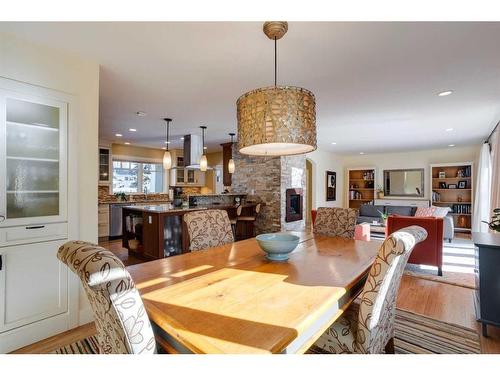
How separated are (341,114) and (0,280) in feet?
14.0

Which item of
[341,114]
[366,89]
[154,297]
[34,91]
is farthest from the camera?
[341,114]

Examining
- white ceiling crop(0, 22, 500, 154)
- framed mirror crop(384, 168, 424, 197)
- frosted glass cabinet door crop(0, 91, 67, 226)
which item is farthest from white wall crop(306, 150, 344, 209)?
frosted glass cabinet door crop(0, 91, 67, 226)

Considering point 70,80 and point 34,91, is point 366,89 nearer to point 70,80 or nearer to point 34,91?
point 70,80

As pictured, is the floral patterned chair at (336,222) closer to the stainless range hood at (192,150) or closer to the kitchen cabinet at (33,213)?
the kitchen cabinet at (33,213)

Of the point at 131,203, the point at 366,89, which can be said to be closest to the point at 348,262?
the point at 366,89

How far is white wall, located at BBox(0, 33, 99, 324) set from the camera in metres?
1.95

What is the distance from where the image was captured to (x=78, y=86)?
2.26 meters

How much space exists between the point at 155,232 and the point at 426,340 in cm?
348

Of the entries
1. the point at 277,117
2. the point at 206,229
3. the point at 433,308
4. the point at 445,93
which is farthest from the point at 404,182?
the point at 277,117

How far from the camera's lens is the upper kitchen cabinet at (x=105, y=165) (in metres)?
6.17

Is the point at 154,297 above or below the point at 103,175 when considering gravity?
below

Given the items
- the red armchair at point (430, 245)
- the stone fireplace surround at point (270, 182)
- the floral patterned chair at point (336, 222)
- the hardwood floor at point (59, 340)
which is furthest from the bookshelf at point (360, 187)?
the hardwood floor at point (59, 340)

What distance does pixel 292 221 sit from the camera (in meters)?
5.88

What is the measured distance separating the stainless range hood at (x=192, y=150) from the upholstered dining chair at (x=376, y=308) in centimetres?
446
